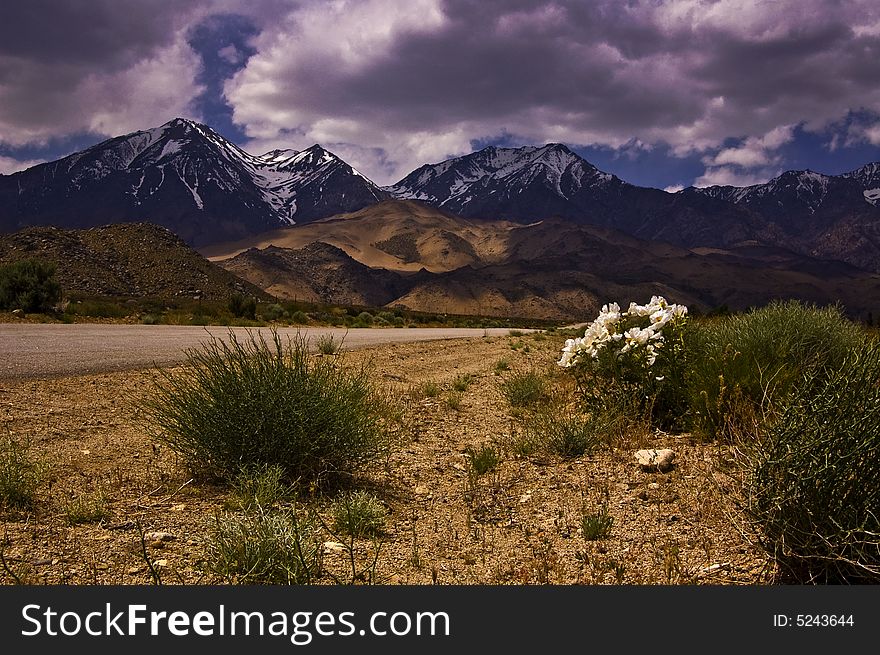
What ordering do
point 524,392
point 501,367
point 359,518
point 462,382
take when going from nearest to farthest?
point 359,518 < point 524,392 < point 462,382 < point 501,367

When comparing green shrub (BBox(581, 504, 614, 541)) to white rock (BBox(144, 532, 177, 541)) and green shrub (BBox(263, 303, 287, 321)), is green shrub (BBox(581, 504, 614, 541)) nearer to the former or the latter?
white rock (BBox(144, 532, 177, 541))

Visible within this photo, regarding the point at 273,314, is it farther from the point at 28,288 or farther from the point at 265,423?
the point at 265,423

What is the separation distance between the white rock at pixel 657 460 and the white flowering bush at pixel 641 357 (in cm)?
104

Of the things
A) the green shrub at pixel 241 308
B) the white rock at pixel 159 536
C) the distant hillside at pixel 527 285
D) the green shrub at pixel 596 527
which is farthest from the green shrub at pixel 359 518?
the distant hillside at pixel 527 285

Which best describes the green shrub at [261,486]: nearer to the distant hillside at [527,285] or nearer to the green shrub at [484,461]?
the green shrub at [484,461]

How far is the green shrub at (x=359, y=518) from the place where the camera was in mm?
3561

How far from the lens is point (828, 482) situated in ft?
8.97

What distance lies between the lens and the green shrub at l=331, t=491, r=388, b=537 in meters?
3.56

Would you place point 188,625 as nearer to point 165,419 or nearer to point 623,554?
point 623,554

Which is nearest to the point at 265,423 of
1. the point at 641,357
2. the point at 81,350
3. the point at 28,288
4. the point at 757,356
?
the point at 641,357

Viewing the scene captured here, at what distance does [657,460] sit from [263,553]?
3.07m

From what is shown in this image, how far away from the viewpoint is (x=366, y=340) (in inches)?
639

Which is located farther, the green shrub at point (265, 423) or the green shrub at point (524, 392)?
the green shrub at point (524, 392)

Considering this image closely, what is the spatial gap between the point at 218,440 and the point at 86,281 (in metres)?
53.4
